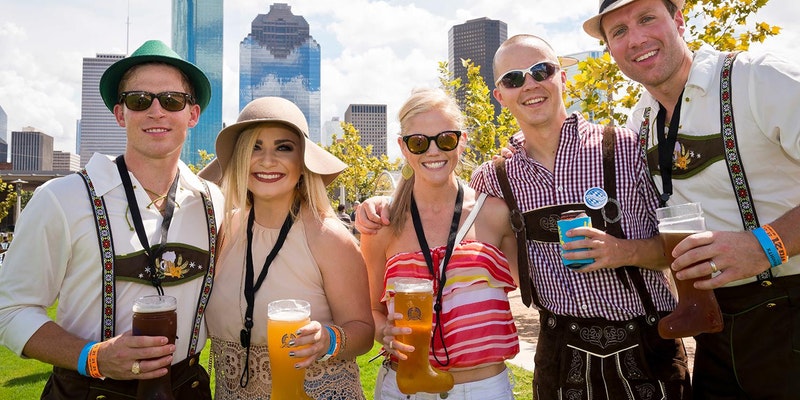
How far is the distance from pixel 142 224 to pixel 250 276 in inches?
23.6

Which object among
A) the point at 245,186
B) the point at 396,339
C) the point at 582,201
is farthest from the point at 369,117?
the point at 396,339

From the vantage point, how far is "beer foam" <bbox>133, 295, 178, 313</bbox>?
2119mm

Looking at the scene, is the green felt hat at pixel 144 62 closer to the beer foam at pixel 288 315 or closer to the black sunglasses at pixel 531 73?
the beer foam at pixel 288 315

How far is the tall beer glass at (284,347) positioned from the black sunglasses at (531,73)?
177cm

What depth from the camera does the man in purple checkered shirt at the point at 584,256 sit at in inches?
102

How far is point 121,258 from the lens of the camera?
2.51 metres

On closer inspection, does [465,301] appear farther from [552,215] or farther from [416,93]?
[416,93]

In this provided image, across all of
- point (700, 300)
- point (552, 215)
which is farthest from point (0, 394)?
point (700, 300)

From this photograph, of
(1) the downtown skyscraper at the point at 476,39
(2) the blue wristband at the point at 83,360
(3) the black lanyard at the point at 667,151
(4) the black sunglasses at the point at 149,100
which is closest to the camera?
(2) the blue wristband at the point at 83,360

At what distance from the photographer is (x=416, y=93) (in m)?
3.04

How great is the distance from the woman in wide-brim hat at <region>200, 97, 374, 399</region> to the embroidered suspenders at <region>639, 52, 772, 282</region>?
1888 millimetres

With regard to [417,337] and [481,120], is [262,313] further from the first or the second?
[481,120]

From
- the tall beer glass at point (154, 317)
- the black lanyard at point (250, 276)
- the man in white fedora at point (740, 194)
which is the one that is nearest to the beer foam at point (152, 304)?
the tall beer glass at point (154, 317)

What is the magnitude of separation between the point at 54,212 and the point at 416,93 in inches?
77.3
